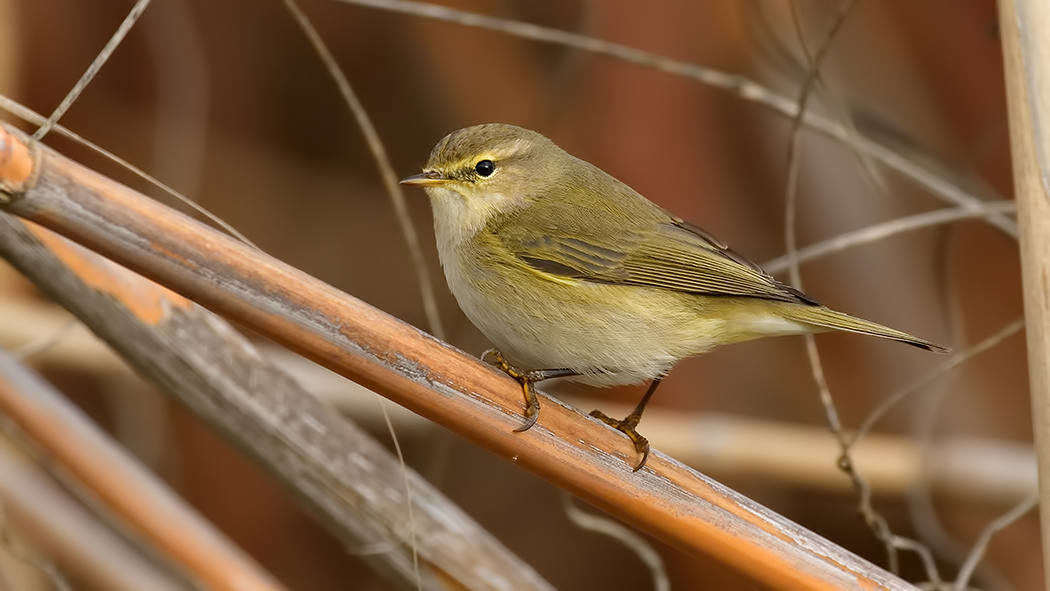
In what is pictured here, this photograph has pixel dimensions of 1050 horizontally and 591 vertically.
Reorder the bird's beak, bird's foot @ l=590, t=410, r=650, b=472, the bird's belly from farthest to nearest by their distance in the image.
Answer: the bird's beak → the bird's belly → bird's foot @ l=590, t=410, r=650, b=472

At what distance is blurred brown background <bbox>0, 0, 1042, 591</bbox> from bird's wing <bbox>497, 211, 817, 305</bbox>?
49.5 inches

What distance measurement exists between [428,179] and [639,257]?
0.54 m

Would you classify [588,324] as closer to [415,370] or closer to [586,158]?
[415,370]

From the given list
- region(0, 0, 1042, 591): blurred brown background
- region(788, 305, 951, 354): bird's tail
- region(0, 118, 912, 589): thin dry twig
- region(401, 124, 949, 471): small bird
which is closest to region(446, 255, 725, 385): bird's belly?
region(401, 124, 949, 471): small bird

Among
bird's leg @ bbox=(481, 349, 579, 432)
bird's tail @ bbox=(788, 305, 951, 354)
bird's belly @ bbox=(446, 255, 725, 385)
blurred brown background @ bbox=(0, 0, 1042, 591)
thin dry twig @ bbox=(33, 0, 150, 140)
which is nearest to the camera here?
thin dry twig @ bbox=(33, 0, 150, 140)

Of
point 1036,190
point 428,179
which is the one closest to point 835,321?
point 1036,190

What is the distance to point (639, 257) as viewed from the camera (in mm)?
2248

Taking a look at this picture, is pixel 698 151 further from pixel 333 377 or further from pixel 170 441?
pixel 170 441

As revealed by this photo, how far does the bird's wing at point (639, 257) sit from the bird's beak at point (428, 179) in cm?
22

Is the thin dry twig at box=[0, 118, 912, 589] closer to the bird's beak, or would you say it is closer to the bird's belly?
the bird's belly

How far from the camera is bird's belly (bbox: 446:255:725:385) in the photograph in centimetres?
210

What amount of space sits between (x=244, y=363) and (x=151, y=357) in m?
0.17

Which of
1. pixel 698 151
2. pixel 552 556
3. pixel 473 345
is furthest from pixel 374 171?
pixel 552 556

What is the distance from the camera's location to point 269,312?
1.24 meters
